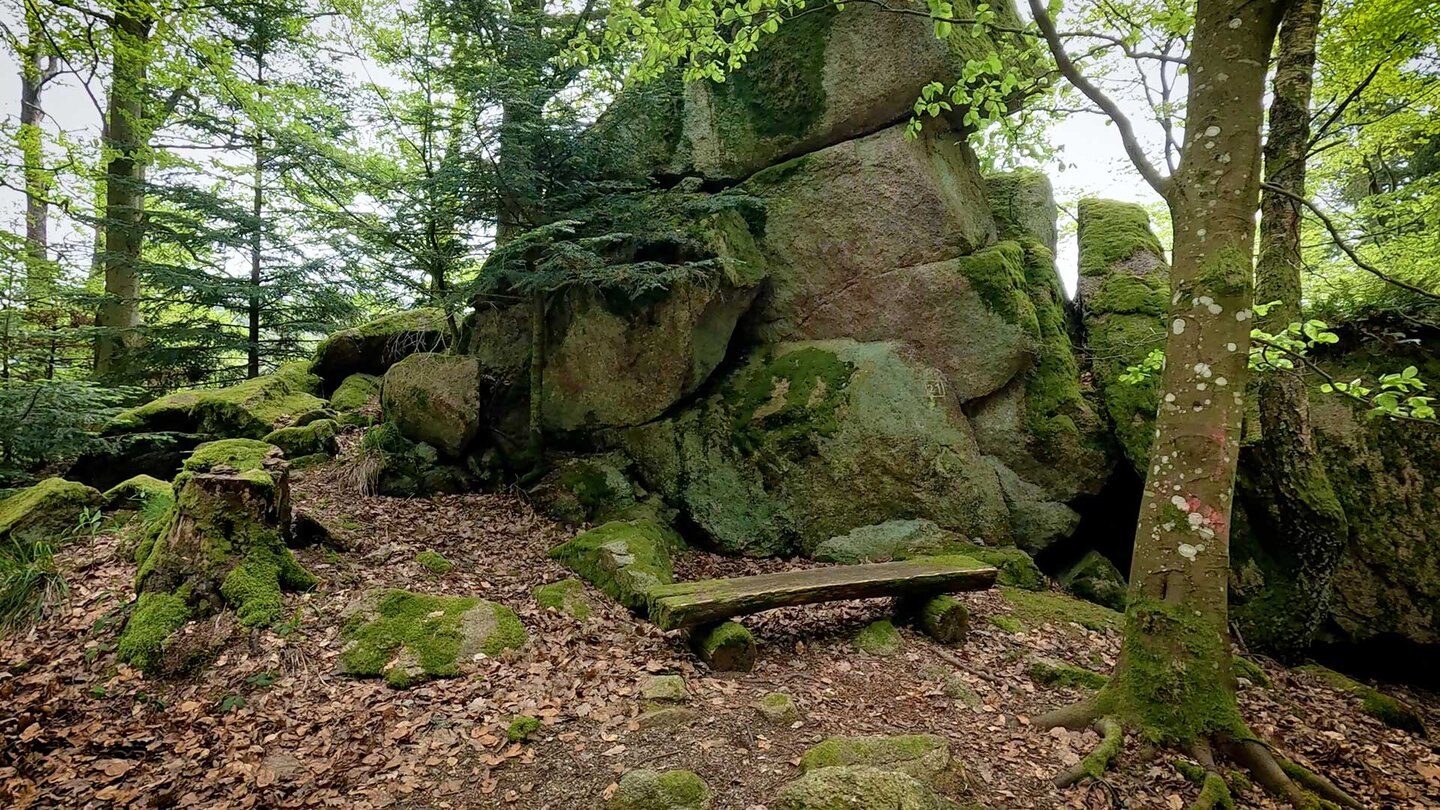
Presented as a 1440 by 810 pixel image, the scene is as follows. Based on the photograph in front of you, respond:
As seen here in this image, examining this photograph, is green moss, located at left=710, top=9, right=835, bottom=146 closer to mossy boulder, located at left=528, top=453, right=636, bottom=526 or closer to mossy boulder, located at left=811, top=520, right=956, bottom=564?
mossy boulder, located at left=528, top=453, right=636, bottom=526

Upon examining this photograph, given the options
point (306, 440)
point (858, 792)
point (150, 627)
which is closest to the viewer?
point (858, 792)

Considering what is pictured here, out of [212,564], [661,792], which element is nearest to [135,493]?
[212,564]

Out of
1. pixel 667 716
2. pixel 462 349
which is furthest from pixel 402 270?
pixel 667 716

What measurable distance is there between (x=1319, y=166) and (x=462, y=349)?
14.6m

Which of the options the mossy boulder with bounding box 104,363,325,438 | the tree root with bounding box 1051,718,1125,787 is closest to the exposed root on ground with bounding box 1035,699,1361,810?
the tree root with bounding box 1051,718,1125,787

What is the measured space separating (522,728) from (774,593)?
205 cm

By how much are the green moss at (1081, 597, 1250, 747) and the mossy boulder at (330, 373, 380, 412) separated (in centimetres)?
1056

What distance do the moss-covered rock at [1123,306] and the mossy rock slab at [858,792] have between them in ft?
19.3

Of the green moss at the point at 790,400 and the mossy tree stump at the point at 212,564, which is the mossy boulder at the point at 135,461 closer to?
the mossy tree stump at the point at 212,564

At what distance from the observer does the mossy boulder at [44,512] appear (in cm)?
527

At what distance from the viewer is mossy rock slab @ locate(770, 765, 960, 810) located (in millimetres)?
2740

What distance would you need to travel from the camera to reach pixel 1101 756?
3381 mm

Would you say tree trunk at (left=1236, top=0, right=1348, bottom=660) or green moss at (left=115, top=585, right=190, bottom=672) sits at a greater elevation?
tree trunk at (left=1236, top=0, right=1348, bottom=660)

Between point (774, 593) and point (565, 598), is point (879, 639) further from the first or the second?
point (565, 598)
